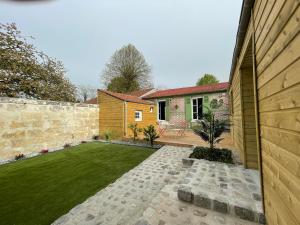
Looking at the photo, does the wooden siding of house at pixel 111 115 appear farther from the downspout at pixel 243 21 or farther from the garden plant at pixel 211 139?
the downspout at pixel 243 21

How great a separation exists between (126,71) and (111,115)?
1200 centimetres

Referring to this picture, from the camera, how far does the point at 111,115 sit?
10.9 m

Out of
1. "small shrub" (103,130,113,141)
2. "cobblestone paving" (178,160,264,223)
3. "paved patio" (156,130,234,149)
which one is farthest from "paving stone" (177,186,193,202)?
"small shrub" (103,130,113,141)

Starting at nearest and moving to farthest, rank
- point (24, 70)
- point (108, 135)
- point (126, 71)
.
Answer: point (108, 135), point (24, 70), point (126, 71)

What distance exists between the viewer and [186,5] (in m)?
7.02

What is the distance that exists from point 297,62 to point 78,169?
5.73 m

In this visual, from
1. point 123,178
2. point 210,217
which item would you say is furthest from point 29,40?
point 210,217

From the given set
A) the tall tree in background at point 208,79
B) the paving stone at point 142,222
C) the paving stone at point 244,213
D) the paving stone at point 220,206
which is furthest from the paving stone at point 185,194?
the tall tree in background at point 208,79

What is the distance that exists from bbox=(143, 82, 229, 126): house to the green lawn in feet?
24.6

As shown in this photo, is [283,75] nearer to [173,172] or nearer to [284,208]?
[284,208]

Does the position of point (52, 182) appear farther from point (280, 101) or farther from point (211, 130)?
point (280, 101)

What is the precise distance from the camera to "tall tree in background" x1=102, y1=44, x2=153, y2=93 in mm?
21281

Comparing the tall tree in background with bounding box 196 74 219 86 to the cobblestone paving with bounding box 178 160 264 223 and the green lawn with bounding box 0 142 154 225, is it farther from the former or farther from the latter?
the cobblestone paving with bounding box 178 160 264 223

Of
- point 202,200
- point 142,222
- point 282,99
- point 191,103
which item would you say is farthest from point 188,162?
point 191,103
